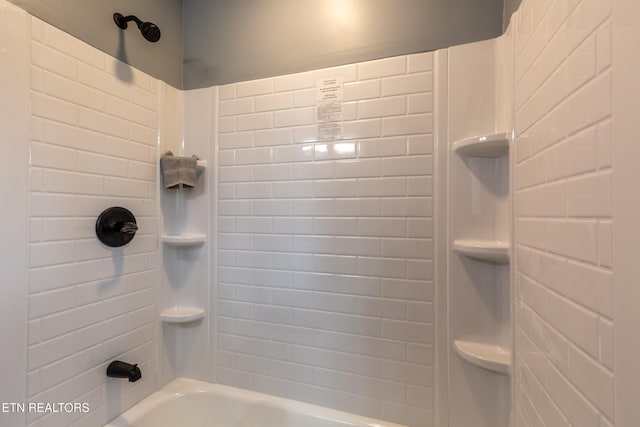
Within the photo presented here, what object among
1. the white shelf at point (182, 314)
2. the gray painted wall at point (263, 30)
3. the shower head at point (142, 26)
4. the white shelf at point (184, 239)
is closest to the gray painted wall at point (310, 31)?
the gray painted wall at point (263, 30)

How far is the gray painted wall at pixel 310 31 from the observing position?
117 cm

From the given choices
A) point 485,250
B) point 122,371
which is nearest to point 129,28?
point 122,371

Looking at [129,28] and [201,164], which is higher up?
[129,28]

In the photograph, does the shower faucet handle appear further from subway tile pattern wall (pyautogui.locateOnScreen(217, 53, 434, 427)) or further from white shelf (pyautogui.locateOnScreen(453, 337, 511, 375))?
white shelf (pyautogui.locateOnScreen(453, 337, 511, 375))

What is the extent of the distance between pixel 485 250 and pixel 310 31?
1192mm

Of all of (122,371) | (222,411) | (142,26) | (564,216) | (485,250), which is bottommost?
(222,411)

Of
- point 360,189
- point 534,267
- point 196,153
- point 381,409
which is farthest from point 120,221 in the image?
point 534,267

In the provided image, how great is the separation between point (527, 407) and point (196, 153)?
5.43 ft

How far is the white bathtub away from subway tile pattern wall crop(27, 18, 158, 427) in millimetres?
95

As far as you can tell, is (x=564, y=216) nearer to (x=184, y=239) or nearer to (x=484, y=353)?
(x=484, y=353)

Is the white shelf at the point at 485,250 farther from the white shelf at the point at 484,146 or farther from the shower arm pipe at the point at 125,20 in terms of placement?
the shower arm pipe at the point at 125,20

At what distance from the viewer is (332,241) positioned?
1.31m

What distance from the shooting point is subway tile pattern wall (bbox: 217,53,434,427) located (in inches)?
47.4

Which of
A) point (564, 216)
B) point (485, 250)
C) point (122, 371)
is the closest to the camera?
point (564, 216)
